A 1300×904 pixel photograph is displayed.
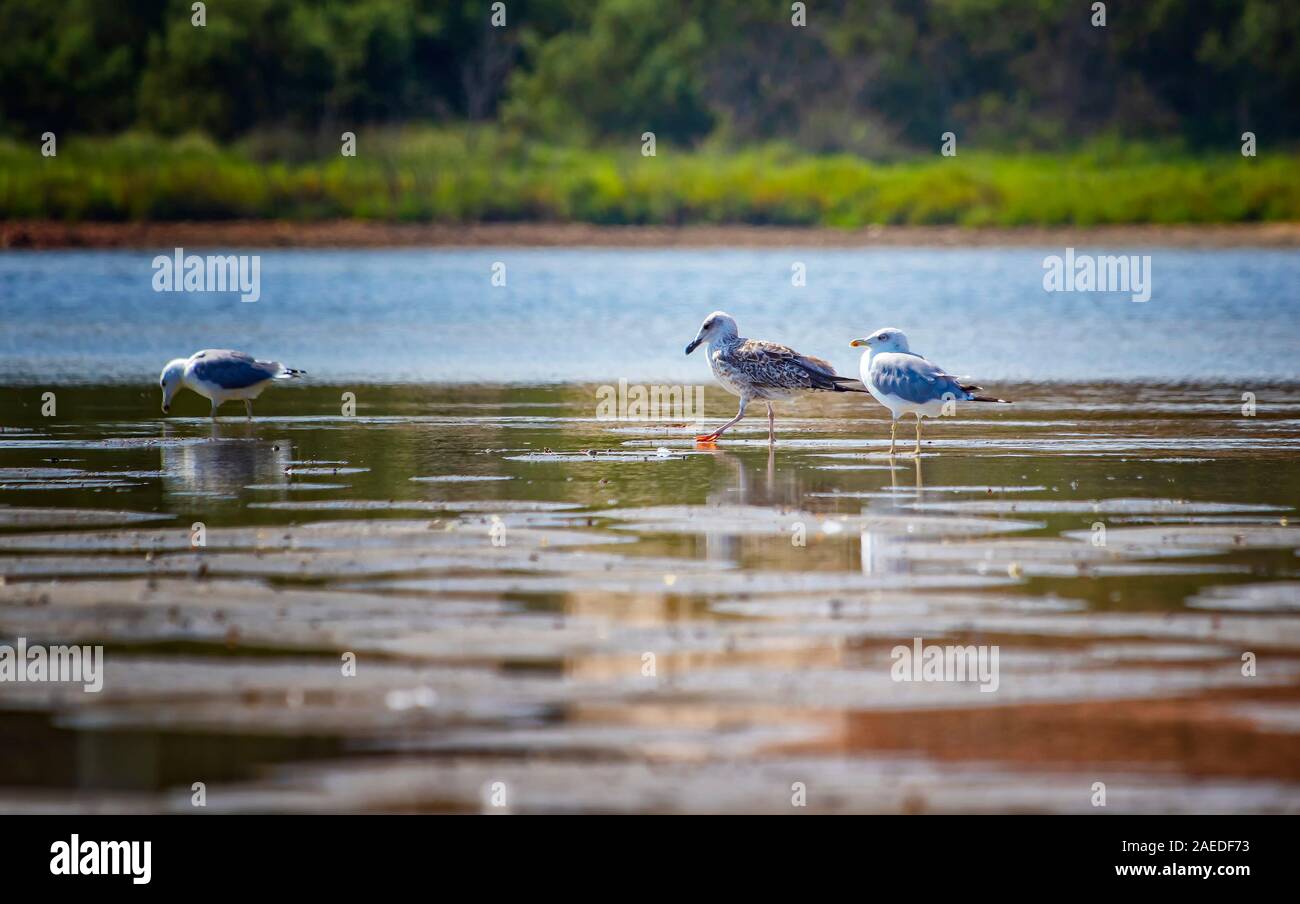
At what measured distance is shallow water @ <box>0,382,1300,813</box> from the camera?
753 centimetres

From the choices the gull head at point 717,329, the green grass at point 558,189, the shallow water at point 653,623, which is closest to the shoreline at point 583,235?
the green grass at point 558,189

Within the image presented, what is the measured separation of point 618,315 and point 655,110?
33453mm

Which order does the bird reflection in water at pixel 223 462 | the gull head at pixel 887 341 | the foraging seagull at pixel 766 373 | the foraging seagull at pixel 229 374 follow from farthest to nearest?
the foraging seagull at pixel 229 374 → the foraging seagull at pixel 766 373 → the gull head at pixel 887 341 → the bird reflection in water at pixel 223 462

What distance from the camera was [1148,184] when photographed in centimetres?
5675

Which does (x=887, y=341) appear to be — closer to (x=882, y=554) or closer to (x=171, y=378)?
(x=882, y=554)

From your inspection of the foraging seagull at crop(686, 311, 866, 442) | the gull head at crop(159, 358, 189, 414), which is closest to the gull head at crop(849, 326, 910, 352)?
the foraging seagull at crop(686, 311, 866, 442)

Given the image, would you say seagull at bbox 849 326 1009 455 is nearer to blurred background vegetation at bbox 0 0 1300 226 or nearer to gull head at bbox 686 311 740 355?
gull head at bbox 686 311 740 355

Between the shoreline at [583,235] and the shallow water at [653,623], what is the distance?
3355cm

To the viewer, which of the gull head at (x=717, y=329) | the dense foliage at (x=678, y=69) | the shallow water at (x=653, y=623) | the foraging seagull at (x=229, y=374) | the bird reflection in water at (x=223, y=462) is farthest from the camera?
the dense foliage at (x=678, y=69)

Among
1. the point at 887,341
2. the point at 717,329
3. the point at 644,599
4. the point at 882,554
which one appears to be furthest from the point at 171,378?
the point at 644,599

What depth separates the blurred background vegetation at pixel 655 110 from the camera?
176ft

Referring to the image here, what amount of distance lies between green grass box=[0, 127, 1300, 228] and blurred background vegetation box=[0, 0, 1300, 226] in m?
0.10

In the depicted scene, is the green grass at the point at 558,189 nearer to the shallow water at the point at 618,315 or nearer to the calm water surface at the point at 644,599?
the shallow water at the point at 618,315

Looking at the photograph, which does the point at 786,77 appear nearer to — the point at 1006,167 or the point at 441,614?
the point at 1006,167
